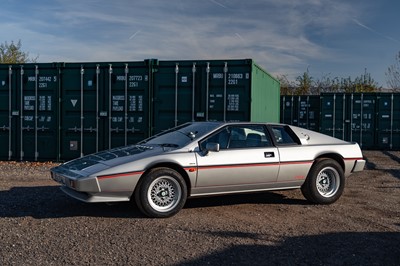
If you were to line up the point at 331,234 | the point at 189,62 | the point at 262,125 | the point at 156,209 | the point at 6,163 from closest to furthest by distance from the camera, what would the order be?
the point at 331,234
the point at 156,209
the point at 262,125
the point at 189,62
the point at 6,163

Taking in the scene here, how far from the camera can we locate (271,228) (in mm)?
6160

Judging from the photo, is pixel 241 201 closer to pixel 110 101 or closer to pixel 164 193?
pixel 164 193

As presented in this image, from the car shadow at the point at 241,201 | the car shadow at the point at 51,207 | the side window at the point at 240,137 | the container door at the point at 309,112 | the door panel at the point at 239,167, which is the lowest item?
the car shadow at the point at 241,201

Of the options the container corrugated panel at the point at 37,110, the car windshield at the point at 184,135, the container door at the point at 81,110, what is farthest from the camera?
the container corrugated panel at the point at 37,110

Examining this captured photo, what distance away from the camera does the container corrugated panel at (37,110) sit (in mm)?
13320

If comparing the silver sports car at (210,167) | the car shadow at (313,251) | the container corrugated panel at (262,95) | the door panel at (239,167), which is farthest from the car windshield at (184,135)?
the container corrugated panel at (262,95)

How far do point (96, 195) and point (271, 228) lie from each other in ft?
7.73

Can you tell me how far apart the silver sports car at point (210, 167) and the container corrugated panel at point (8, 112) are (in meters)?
7.22

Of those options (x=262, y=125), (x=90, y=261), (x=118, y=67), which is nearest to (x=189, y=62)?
(x=118, y=67)

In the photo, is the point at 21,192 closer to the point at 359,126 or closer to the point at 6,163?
the point at 6,163

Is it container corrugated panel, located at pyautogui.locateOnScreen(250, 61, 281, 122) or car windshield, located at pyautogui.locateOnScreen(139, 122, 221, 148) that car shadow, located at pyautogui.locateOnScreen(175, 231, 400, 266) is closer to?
car windshield, located at pyautogui.locateOnScreen(139, 122, 221, 148)

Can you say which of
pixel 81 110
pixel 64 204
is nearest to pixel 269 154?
pixel 64 204

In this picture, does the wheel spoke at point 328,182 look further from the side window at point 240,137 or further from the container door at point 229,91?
the container door at point 229,91

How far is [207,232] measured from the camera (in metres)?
5.87
